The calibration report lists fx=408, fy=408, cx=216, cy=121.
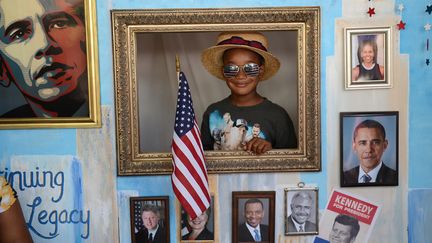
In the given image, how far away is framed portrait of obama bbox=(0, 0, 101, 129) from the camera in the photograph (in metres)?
1.84

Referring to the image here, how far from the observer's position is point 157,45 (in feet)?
6.18

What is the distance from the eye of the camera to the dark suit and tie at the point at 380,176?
194 centimetres

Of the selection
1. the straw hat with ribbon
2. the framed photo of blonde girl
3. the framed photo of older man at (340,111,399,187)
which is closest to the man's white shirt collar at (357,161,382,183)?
the framed photo of older man at (340,111,399,187)

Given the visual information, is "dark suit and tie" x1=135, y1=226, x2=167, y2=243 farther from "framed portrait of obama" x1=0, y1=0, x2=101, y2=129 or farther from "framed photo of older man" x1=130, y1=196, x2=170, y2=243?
"framed portrait of obama" x1=0, y1=0, x2=101, y2=129

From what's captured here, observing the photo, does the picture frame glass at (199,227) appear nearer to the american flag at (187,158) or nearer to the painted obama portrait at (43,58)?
the american flag at (187,158)

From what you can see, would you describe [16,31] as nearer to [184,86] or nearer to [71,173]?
[71,173]

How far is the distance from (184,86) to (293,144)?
59cm

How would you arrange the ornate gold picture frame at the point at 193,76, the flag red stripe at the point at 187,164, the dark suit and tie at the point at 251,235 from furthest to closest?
the dark suit and tie at the point at 251,235, the ornate gold picture frame at the point at 193,76, the flag red stripe at the point at 187,164

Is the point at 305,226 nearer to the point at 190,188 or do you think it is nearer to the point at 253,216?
the point at 253,216

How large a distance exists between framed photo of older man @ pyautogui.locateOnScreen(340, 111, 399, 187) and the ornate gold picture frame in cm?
14

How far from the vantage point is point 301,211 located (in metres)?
1.96

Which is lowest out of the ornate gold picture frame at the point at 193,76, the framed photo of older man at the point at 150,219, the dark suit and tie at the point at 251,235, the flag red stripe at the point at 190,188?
the dark suit and tie at the point at 251,235

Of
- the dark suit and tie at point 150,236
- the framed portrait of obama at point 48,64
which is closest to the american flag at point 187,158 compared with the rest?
the dark suit and tie at point 150,236

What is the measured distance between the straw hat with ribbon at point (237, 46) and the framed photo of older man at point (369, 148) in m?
0.41
